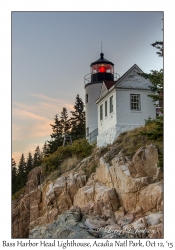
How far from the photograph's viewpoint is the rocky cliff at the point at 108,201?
1475cm

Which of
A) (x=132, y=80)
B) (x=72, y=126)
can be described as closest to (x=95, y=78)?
(x=72, y=126)

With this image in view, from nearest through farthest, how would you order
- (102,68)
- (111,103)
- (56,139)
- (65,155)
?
(111,103), (65,155), (102,68), (56,139)

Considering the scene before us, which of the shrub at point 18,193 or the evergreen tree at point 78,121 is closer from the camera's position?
the shrub at point 18,193

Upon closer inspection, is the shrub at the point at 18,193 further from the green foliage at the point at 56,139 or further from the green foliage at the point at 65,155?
the green foliage at the point at 56,139

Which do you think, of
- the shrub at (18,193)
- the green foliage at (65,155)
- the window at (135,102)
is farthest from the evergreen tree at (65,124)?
the window at (135,102)

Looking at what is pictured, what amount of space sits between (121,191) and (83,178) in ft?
13.1

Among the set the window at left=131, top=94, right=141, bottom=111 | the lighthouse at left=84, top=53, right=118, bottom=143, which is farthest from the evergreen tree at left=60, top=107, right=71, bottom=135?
the window at left=131, top=94, right=141, bottom=111

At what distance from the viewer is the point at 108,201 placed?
17.3m

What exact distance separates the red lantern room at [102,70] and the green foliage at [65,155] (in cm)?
686

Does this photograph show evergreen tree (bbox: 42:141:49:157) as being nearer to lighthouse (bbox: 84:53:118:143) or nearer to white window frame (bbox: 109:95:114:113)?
lighthouse (bbox: 84:53:118:143)

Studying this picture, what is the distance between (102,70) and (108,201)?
1596 centimetres

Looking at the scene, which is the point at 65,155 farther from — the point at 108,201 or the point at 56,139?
the point at 108,201
